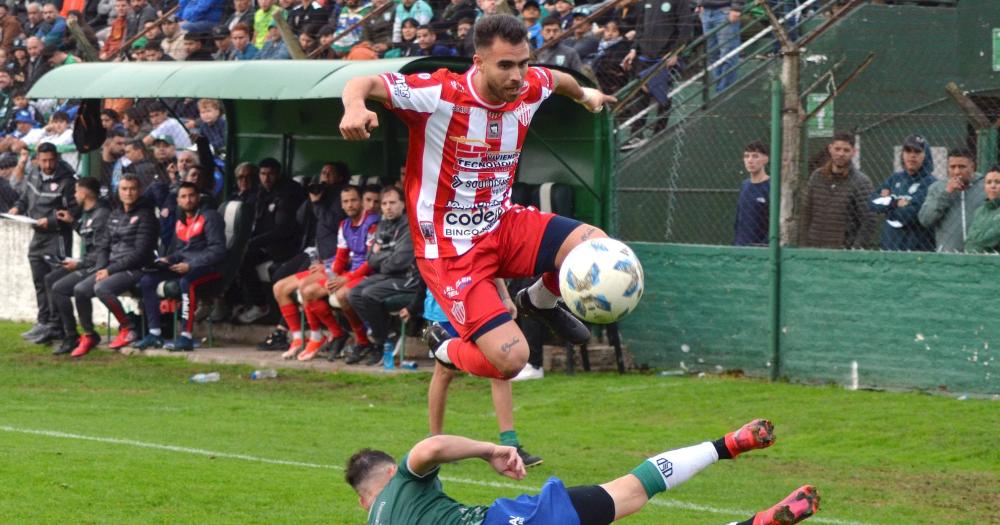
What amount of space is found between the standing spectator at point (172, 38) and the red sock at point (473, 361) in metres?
14.9

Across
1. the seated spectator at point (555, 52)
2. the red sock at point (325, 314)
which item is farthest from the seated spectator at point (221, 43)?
the red sock at point (325, 314)

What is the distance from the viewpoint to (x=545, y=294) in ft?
29.5

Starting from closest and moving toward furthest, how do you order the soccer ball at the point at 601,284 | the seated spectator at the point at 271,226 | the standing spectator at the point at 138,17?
the soccer ball at the point at 601,284
the seated spectator at the point at 271,226
the standing spectator at the point at 138,17

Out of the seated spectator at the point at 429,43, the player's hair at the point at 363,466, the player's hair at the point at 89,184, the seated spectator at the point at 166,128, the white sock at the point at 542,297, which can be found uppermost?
the seated spectator at the point at 429,43

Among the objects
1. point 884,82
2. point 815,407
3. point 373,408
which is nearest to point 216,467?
point 373,408

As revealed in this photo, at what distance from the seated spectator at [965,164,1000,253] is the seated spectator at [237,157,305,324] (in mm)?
7837

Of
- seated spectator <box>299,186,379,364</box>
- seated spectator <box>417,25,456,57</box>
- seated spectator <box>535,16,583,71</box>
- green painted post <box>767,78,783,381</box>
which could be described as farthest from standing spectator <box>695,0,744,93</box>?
seated spectator <box>299,186,379,364</box>

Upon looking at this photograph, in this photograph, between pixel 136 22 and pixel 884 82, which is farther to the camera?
pixel 136 22

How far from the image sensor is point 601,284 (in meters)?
7.93

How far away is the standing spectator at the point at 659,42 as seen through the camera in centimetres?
1678

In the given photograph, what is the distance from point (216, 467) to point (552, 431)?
3264 millimetres

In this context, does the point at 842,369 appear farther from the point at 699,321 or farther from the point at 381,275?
the point at 381,275

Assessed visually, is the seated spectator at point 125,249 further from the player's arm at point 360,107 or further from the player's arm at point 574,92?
the player's arm at point 360,107

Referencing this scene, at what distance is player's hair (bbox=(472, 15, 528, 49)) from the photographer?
27.7 ft
